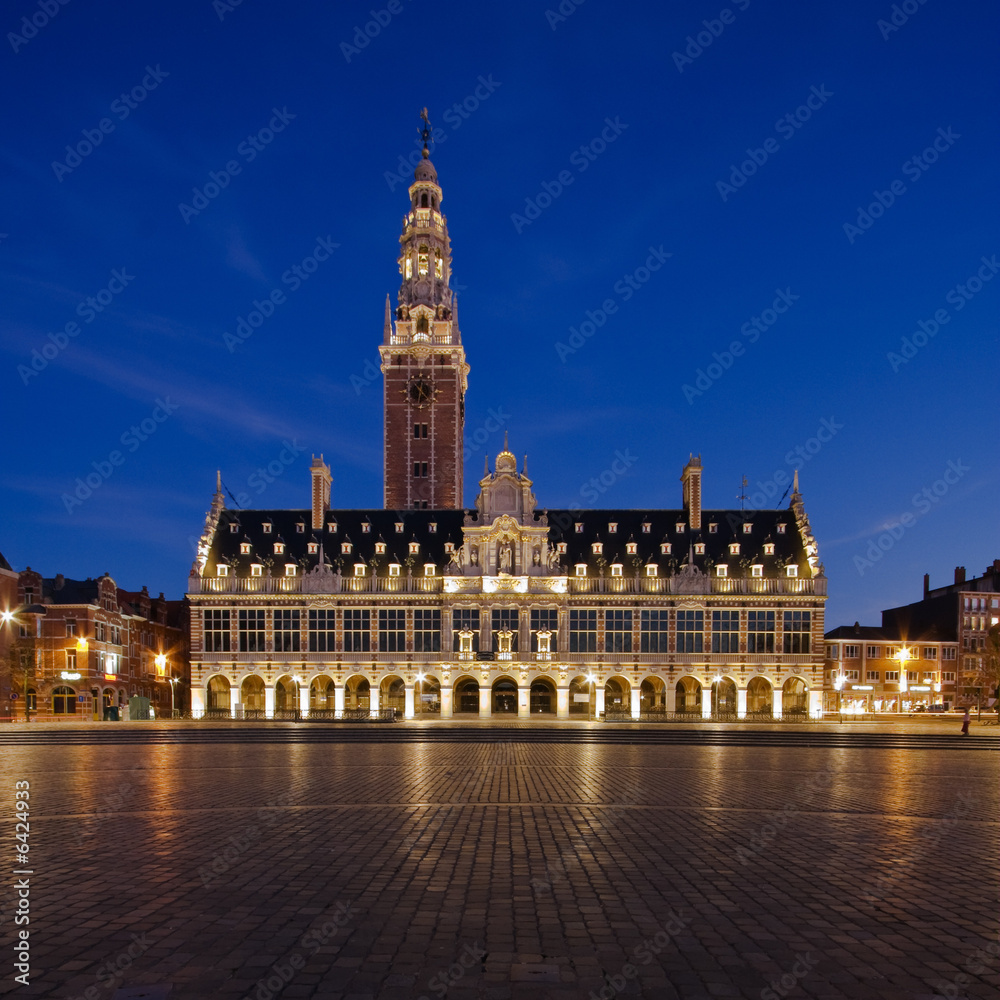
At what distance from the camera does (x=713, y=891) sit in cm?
1055

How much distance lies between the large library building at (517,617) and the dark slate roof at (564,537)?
0.17 metres

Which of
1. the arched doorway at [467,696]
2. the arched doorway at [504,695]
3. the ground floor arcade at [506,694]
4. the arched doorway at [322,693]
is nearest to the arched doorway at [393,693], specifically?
the ground floor arcade at [506,694]

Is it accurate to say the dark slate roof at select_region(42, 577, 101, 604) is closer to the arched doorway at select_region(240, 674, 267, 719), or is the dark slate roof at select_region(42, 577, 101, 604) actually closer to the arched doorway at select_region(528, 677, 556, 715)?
the arched doorway at select_region(240, 674, 267, 719)

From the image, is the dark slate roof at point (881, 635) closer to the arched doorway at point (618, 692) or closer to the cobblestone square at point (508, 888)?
the arched doorway at point (618, 692)

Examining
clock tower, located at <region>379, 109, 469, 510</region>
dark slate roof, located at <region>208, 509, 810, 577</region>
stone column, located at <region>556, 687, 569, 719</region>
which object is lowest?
stone column, located at <region>556, 687, 569, 719</region>

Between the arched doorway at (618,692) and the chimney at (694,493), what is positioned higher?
the chimney at (694,493)

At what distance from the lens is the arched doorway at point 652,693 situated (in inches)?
2783

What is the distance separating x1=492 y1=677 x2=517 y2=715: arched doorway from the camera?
2790 inches

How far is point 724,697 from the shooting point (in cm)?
7094

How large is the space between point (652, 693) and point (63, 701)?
42.3 meters

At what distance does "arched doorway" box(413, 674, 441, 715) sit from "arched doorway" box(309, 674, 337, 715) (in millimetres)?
6388

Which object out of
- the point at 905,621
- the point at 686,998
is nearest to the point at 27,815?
the point at 686,998

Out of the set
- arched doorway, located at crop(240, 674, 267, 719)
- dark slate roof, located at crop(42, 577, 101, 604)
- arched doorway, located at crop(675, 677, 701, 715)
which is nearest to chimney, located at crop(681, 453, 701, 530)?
arched doorway, located at crop(675, 677, 701, 715)

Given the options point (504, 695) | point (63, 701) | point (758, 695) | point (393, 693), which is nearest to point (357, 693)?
point (393, 693)
